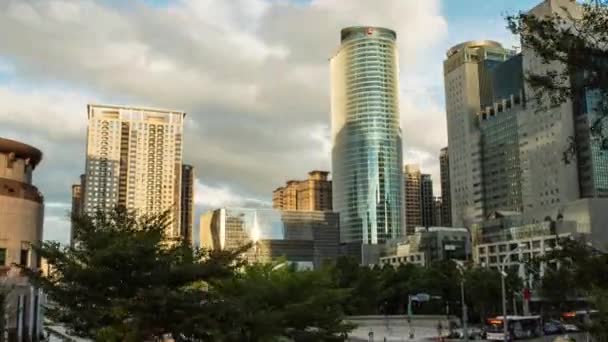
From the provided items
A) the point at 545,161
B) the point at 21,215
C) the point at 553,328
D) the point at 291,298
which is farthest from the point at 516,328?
the point at 545,161

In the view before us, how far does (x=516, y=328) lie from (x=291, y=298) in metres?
45.6

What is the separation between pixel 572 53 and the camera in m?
11.8

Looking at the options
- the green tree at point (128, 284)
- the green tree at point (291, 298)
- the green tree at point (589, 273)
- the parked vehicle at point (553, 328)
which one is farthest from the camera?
the parked vehicle at point (553, 328)

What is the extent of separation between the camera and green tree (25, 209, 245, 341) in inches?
744

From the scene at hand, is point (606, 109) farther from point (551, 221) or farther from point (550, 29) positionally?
point (551, 221)

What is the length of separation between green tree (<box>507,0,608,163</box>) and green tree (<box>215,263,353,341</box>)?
45.4ft

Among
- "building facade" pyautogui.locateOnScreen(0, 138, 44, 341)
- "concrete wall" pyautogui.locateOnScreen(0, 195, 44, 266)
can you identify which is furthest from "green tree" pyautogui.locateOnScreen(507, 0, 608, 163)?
"concrete wall" pyautogui.locateOnScreen(0, 195, 44, 266)

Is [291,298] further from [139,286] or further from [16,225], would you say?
[16,225]

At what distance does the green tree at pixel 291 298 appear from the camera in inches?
1013

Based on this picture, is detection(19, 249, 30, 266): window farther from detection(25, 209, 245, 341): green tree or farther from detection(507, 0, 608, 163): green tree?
detection(507, 0, 608, 163): green tree

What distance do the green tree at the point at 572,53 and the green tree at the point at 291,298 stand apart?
1383 centimetres

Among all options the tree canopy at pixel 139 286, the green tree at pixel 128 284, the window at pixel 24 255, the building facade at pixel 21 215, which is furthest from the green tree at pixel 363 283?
the green tree at pixel 128 284

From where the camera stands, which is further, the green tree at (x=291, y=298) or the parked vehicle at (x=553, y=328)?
the parked vehicle at (x=553, y=328)

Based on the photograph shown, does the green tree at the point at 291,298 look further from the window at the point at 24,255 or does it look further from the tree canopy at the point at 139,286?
the window at the point at 24,255
